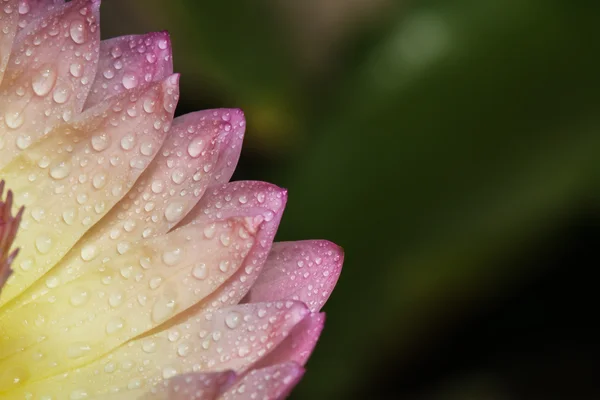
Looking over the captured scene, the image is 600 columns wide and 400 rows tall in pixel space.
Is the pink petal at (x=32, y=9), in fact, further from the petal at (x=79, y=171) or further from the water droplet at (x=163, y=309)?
the water droplet at (x=163, y=309)

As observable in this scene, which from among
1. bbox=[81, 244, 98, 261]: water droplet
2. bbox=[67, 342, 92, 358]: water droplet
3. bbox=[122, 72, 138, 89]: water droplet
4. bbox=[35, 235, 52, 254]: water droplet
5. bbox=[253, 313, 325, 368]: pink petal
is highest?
bbox=[122, 72, 138, 89]: water droplet

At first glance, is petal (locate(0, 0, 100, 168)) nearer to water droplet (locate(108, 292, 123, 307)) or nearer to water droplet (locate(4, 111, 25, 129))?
water droplet (locate(4, 111, 25, 129))

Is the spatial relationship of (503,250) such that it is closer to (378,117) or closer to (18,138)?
(378,117)

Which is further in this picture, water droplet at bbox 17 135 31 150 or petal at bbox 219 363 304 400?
water droplet at bbox 17 135 31 150

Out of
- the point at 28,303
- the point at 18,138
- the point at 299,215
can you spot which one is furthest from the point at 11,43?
the point at 299,215

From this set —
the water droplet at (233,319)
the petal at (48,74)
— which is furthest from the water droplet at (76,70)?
the water droplet at (233,319)

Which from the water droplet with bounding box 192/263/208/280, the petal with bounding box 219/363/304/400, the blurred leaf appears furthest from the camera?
the blurred leaf

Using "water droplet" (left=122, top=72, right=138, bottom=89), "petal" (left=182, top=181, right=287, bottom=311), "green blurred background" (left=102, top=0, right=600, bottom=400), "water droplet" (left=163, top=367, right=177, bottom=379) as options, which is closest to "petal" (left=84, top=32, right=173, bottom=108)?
Result: "water droplet" (left=122, top=72, right=138, bottom=89)

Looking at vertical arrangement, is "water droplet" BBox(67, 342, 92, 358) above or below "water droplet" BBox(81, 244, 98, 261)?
below
